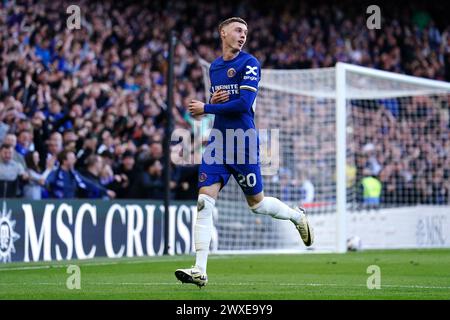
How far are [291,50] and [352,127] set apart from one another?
526cm

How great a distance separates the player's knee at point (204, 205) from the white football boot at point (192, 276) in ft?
1.91

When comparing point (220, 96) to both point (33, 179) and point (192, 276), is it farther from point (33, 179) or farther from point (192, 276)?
point (33, 179)

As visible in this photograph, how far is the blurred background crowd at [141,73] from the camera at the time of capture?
15641 mm

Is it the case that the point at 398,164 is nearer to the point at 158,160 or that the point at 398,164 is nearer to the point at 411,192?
the point at 411,192

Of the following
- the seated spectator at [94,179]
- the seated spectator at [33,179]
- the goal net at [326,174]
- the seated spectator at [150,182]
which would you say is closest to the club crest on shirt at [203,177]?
the seated spectator at [33,179]

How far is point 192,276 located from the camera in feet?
28.5

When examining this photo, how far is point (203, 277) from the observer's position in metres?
8.73

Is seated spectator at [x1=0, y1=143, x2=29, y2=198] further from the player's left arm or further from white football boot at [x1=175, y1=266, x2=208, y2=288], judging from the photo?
white football boot at [x1=175, y1=266, x2=208, y2=288]

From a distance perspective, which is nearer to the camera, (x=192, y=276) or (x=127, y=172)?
(x=192, y=276)

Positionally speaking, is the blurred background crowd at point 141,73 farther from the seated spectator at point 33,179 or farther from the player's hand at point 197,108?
the player's hand at point 197,108

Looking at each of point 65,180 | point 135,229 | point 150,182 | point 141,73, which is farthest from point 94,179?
point 141,73

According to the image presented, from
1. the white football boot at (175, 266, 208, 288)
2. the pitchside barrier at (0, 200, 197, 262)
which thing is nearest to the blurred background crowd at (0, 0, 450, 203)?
the pitchside barrier at (0, 200, 197, 262)

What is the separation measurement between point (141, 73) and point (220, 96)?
39.0 feet
